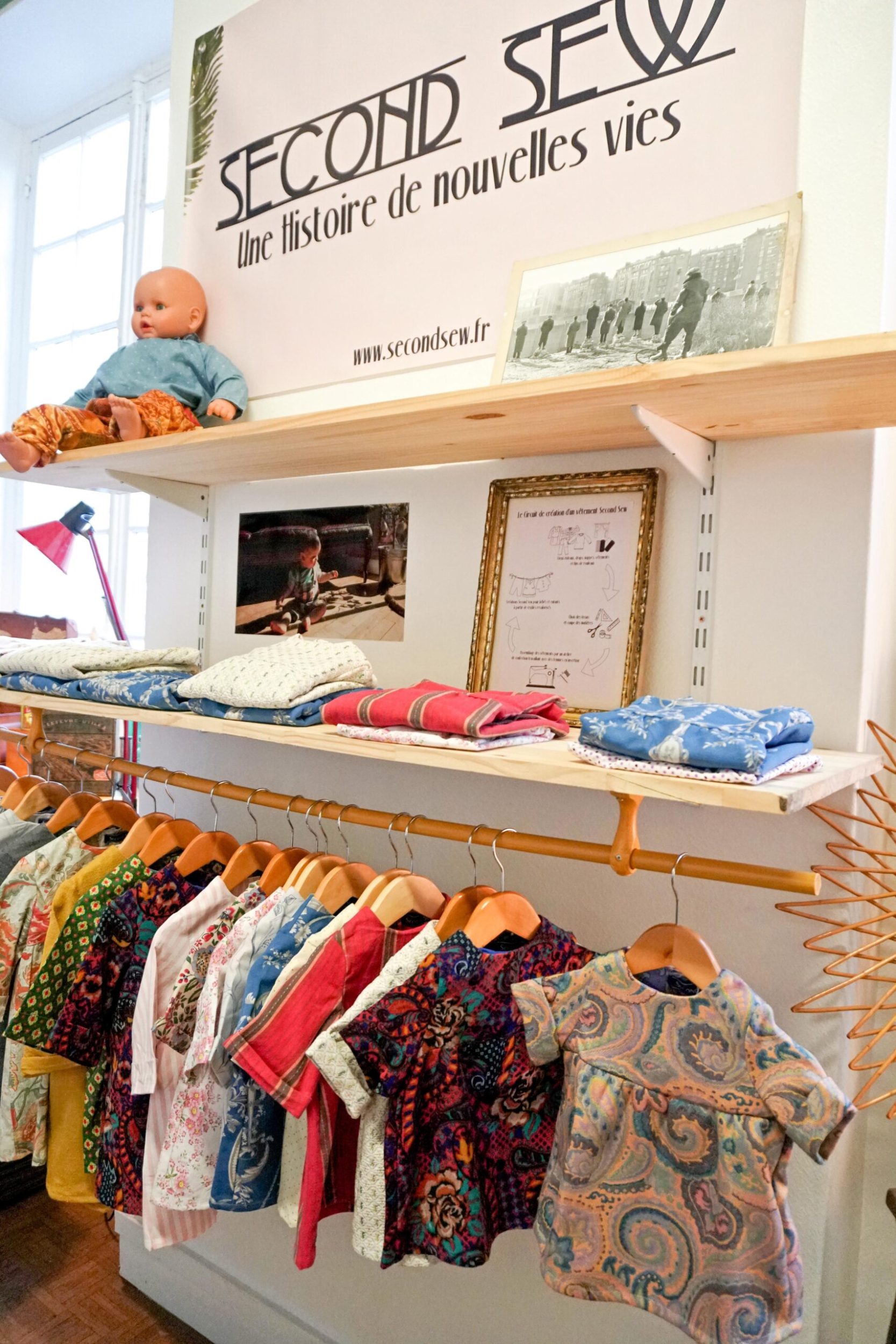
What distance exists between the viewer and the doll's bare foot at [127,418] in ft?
5.34

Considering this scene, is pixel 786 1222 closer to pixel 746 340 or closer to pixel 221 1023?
pixel 221 1023

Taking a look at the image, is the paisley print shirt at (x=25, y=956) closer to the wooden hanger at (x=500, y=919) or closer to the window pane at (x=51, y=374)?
the wooden hanger at (x=500, y=919)

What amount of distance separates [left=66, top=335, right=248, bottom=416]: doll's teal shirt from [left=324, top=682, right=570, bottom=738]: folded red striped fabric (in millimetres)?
792

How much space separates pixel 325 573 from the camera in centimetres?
172

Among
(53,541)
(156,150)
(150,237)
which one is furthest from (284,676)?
(156,150)

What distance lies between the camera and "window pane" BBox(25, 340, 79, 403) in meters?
3.34

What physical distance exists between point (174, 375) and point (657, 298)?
0.95 meters

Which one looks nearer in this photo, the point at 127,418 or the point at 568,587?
the point at 568,587

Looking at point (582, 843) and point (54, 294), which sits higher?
point (54, 294)

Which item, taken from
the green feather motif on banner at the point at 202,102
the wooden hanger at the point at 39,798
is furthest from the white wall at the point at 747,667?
the green feather motif on banner at the point at 202,102

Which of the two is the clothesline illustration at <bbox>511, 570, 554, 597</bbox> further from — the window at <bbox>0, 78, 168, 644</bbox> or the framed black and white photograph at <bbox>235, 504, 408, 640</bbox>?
the window at <bbox>0, 78, 168, 644</bbox>

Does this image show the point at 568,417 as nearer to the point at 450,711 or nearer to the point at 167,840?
the point at 450,711

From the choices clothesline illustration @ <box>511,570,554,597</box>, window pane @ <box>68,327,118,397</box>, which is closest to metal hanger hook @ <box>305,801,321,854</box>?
clothesline illustration @ <box>511,570,554,597</box>

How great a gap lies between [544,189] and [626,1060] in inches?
49.2
